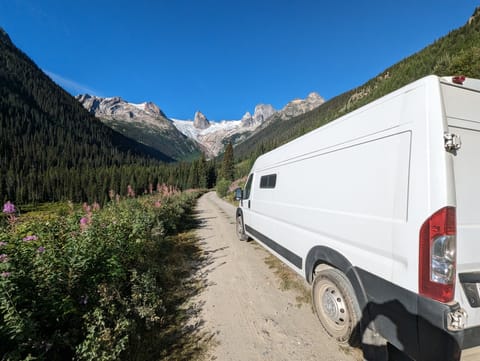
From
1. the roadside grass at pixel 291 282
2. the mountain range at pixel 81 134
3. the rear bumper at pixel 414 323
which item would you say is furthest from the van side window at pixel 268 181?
the mountain range at pixel 81 134

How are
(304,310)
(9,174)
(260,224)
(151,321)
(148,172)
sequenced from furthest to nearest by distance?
(148,172)
(9,174)
(260,224)
(304,310)
(151,321)

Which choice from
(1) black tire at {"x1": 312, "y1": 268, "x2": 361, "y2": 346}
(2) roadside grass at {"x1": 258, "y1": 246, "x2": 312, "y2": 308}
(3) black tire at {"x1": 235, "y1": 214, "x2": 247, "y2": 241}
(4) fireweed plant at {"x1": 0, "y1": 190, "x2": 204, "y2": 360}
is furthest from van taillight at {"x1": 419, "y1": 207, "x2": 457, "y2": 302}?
(3) black tire at {"x1": 235, "y1": 214, "x2": 247, "y2": 241}

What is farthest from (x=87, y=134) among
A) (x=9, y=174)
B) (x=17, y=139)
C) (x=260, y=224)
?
(x=260, y=224)

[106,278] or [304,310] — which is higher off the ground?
[106,278]

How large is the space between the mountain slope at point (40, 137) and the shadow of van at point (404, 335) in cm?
9058

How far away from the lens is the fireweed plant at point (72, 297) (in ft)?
5.97

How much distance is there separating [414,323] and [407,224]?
87cm

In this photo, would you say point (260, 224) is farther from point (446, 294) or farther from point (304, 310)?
point (446, 294)

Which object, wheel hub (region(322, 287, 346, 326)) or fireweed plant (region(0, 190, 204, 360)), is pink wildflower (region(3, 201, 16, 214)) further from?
wheel hub (region(322, 287, 346, 326))

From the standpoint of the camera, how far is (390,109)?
211 centimetres

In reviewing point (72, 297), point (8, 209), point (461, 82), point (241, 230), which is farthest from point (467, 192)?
point (241, 230)

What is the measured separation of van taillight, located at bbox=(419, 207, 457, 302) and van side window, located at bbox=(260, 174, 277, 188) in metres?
3.19

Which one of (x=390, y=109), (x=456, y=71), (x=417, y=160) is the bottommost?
(x=417, y=160)

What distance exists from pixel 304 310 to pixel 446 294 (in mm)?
2330
